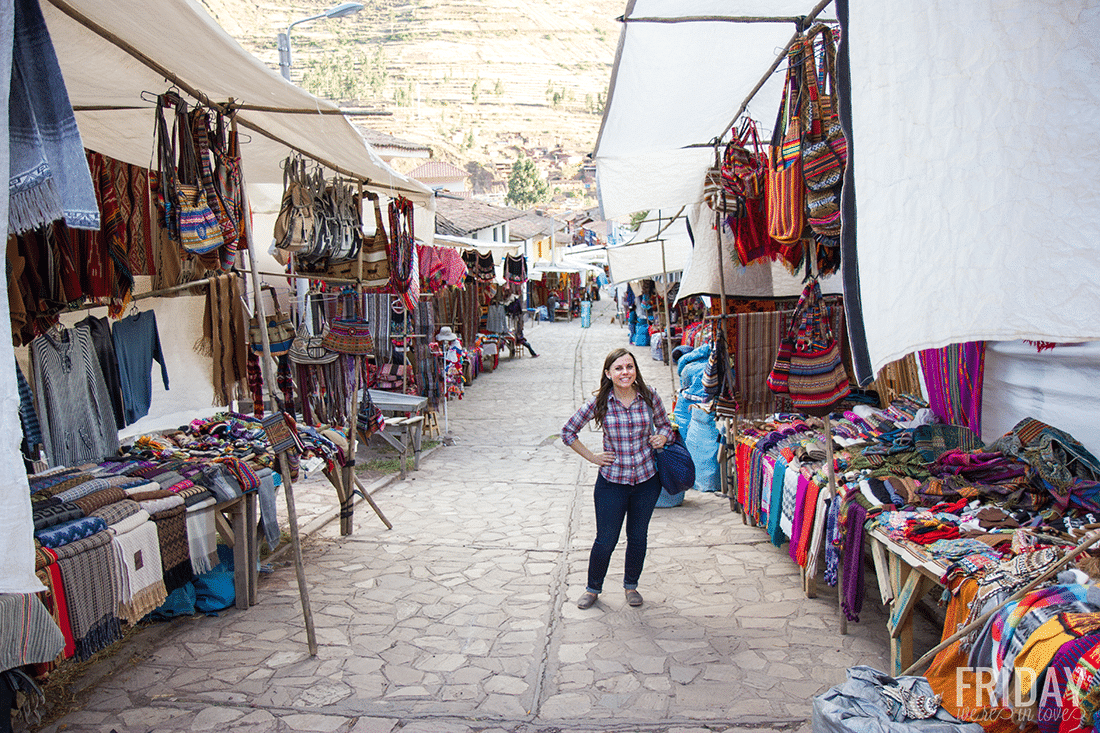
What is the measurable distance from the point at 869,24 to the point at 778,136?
267 centimetres

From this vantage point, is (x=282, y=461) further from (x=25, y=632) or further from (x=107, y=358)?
(x=25, y=632)

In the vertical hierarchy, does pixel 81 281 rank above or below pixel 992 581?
above

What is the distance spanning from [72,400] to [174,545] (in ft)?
3.27

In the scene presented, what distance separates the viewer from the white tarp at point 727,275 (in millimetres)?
6461

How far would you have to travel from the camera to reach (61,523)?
12.1ft

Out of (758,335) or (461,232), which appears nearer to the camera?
(758,335)

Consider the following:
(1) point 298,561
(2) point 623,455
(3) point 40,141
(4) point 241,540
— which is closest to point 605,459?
(2) point 623,455

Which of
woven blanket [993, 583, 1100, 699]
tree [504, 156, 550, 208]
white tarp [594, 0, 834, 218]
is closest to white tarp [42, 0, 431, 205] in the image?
white tarp [594, 0, 834, 218]

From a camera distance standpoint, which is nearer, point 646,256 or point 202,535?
point 202,535

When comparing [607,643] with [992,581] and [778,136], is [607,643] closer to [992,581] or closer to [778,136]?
[992,581]

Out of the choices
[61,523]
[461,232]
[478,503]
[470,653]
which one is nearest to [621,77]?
[470,653]

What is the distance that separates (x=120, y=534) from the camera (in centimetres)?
386

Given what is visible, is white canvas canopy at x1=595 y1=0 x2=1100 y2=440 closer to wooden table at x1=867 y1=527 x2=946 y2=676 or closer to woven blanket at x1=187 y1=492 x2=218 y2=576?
wooden table at x1=867 y1=527 x2=946 y2=676

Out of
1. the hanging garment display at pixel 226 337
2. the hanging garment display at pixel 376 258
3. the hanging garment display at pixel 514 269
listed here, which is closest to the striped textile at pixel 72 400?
the hanging garment display at pixel 226 337
